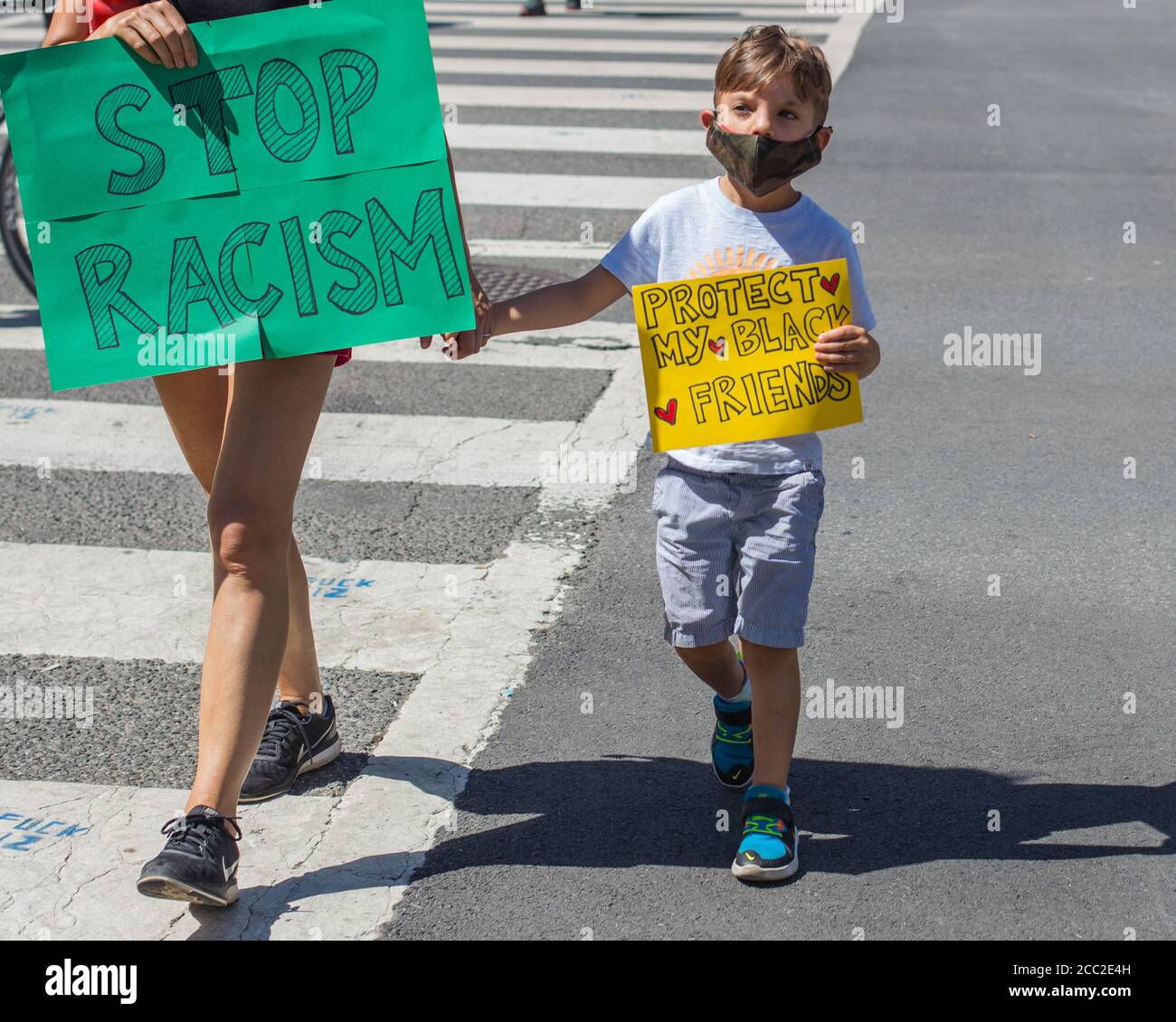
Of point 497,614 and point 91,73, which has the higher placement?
point 91,73

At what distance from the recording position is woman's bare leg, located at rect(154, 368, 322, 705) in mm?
3342

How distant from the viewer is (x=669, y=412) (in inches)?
128

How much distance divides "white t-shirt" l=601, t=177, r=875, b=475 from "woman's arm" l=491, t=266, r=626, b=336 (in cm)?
5

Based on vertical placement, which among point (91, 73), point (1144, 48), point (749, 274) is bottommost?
point (1144, 48)

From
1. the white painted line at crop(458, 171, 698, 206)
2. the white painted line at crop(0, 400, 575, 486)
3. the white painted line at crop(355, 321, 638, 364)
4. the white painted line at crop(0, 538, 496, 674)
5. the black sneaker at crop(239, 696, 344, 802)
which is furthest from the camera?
the white painted line at crop(458, 171, 698, 206)

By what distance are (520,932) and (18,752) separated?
1.48 meters

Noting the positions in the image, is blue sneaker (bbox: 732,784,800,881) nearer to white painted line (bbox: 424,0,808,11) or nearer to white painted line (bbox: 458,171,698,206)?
white painted line (bbox: 458,171,698,206)

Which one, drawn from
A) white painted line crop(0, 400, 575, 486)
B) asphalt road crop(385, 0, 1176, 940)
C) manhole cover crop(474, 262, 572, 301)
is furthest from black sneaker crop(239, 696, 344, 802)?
manhole cover crop(474, 262, 572, 301)

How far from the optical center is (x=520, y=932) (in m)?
3.04

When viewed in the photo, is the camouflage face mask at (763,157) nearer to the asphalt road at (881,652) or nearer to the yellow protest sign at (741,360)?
the yellow protest sign at (741,360)

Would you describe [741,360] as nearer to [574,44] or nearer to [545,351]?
[545,351]

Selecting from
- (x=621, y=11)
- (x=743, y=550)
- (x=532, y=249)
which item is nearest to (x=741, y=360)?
(x=743, y=550)
